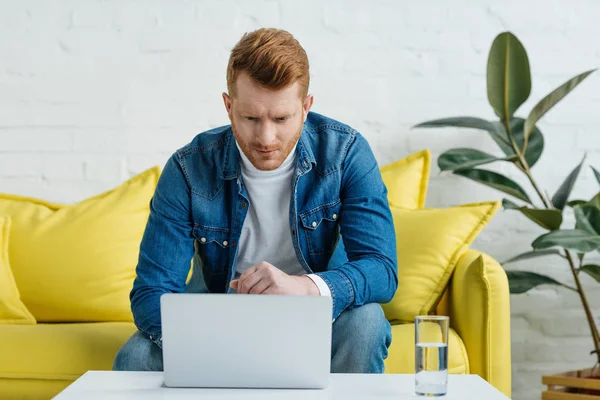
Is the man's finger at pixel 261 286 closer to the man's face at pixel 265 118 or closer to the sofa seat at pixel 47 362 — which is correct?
the man's face at pixel 265 118

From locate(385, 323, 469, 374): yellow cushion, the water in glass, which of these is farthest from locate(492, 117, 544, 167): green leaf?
the water in glass

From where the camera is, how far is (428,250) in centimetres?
228

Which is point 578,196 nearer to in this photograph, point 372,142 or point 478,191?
point 478,191

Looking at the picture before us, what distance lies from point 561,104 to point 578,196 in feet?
1.07

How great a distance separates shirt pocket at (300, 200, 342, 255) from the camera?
1853 mm

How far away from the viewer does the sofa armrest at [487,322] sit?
206 cm

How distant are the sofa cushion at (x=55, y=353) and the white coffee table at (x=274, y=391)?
649 millimetres

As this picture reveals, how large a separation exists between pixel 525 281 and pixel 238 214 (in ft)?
3.71

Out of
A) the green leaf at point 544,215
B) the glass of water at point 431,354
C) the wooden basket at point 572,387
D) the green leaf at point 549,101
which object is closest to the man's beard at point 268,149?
the glass of water at point 431,354

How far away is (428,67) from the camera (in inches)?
113

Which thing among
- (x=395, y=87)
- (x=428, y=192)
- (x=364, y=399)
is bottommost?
(x=364, y=399)

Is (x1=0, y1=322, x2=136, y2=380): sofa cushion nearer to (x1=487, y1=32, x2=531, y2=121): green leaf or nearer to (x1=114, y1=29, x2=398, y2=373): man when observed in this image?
(x1=114, y1=29, x2=398, y2=373): man

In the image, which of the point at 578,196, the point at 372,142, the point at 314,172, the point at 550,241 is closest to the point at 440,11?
the point at 372,142

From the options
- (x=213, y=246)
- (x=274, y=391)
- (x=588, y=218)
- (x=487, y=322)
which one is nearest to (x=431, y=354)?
(x=274, y=391)
